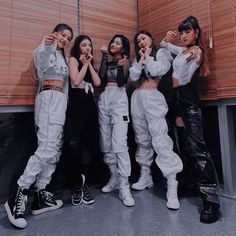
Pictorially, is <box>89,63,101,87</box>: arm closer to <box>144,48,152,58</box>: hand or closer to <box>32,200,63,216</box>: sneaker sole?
<box>144,48,152,58</box>: hand

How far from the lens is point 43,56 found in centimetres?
127

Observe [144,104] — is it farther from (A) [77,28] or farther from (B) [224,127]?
(A) [77,28]

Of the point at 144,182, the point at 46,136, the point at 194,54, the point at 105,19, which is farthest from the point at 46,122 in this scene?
the point at 105,19

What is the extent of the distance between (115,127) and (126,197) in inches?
17.6

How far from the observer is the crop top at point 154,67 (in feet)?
4.85

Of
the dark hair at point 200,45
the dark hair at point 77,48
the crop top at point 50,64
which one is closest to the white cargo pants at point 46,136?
the crop top at point 50,64

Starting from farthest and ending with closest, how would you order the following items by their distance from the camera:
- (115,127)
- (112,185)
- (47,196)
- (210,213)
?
(112,185)
(115,127)
(47,196)
(210,213)

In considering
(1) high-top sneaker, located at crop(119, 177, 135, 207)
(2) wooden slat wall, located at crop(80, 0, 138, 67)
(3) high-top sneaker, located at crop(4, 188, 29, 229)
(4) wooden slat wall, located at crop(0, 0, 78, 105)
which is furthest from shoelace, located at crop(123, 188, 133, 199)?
(2) wooden slat wall, located at crop(80, 0, 138, 67)

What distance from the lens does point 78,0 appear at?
1.75 meters

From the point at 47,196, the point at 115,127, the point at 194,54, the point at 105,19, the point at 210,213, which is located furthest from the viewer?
the point at 105,19

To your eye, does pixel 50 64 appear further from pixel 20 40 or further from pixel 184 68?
pixel 184 68

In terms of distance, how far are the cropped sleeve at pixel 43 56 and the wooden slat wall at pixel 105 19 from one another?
55 centimetres

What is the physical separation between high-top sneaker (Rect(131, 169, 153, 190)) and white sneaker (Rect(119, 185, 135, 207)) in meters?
0.20

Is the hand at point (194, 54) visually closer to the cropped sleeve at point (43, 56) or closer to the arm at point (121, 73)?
the arm at point (121, 73)
